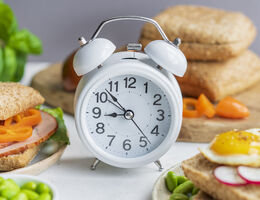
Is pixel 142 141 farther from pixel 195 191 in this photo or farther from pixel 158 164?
pixel 195 191

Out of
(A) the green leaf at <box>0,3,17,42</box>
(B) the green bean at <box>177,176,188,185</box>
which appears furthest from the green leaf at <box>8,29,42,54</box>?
(B) the green bean at <box>177,176,188,185</box>

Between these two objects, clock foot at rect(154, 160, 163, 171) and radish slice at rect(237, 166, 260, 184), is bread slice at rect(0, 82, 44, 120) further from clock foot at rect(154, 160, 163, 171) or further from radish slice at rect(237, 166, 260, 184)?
radish slice at rect(237, 166, 260, 184)

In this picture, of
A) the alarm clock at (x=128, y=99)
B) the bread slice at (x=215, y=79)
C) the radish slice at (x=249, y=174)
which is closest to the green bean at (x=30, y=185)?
the alarm clock at (x=128, y=99)

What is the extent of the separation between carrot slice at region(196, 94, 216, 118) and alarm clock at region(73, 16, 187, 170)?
72 centimetres

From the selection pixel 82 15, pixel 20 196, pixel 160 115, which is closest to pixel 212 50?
pixel 160 115

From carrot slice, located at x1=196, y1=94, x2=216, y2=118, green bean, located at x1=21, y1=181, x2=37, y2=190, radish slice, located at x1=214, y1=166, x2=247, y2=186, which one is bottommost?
carrot slice, located at x1=196, y1=94, x2=216, y2=118

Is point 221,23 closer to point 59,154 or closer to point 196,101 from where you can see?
point 196,101

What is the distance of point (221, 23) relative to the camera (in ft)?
13.4

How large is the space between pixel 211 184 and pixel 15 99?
1285 mm

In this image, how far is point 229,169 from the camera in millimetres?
2398

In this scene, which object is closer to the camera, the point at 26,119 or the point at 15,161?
the point at 15,161

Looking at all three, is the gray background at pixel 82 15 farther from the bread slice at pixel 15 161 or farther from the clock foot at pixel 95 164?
the bread slice at pixel 15 161

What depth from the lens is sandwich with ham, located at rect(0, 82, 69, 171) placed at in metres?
2.85

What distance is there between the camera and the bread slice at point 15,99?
2.95 meters
